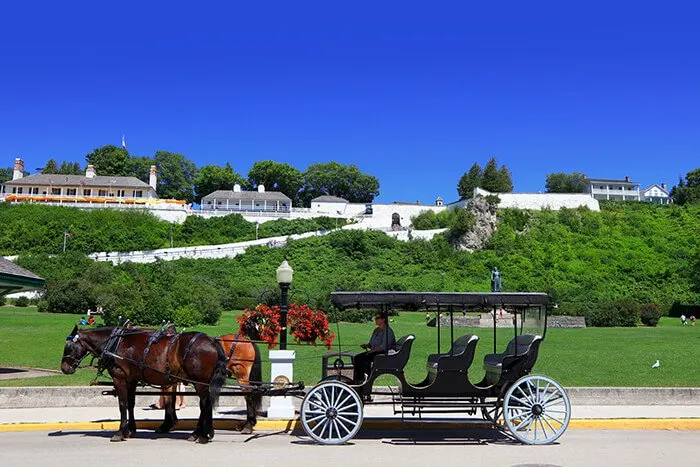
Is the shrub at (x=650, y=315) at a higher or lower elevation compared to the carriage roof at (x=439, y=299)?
lower

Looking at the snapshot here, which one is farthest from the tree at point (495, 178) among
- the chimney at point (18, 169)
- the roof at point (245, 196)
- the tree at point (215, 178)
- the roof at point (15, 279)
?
the roof at point (15, 279)

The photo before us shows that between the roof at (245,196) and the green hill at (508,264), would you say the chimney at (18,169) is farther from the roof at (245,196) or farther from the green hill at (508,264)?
the green hill at (508,264)

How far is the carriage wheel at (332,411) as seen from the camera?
9148 mm

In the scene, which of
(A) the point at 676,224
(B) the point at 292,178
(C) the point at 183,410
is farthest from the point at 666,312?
(B) the point at 292,178

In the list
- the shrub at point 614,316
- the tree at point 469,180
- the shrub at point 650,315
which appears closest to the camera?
the shrub at point 614,316

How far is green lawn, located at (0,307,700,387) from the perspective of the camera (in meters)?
15.6

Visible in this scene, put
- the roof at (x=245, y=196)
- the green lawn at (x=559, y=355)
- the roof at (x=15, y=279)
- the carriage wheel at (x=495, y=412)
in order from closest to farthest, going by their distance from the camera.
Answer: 1. the carriage wheel at (x=495, y=412)
2. the roof at (x=15, y=279)
3. the green lawn at (x=559, y=355)
4. the roof at (x=245, y=196)

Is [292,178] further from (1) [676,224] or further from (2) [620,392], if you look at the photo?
(2) [620,392]

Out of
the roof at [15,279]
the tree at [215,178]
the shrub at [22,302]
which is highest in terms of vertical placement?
the tree at [215,178]

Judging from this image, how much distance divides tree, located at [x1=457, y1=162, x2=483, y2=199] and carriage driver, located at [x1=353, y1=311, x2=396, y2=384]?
90.2 meters

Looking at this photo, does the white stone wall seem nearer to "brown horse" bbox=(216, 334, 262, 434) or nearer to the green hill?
the green hill

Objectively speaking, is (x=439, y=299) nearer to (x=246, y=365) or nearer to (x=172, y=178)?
(x=246, y=365)

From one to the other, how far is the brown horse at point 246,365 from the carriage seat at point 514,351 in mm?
3842

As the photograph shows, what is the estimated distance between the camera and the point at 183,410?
39.8 feet
